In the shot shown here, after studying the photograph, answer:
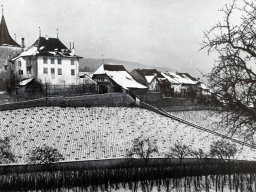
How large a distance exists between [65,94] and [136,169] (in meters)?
24.5

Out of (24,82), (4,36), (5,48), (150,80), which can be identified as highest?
(4,36)

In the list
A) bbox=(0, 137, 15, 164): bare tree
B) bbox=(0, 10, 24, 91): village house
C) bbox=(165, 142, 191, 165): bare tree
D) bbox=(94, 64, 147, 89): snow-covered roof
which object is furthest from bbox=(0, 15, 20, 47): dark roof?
bbox=(165, 142, 191, 165): bare tree

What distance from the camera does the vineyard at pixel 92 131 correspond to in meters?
36.2

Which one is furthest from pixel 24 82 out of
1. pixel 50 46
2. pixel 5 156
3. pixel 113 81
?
pixel 5 156

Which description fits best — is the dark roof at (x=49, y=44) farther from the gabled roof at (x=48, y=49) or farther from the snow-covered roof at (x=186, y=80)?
the snow-covered roof at (x=186, y=80)

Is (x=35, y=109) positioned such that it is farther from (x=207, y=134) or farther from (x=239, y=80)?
(x=239, y=80)

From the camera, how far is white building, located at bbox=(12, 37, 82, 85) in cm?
5634

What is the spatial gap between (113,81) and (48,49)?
476 inches

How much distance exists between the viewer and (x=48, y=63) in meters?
57.1

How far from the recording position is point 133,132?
4178 cm

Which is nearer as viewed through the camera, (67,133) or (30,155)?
(30,155)

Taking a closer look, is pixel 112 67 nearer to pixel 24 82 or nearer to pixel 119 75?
pixel 119 75

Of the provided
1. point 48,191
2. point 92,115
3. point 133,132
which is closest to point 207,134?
point 133,132

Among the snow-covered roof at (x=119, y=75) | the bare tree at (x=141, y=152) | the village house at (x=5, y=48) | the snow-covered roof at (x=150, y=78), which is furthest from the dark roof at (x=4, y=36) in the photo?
the bare tree at (x=141, y=152)
